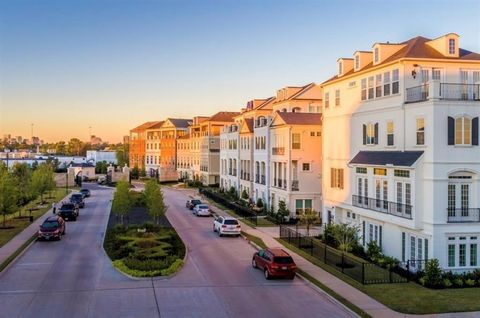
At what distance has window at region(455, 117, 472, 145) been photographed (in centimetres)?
2725

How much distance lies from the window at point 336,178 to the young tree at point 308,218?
3599mm

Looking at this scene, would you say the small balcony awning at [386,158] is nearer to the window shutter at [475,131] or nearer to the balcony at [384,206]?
the balcony at [384,206]

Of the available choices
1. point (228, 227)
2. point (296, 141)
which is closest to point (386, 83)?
point (228, 227)

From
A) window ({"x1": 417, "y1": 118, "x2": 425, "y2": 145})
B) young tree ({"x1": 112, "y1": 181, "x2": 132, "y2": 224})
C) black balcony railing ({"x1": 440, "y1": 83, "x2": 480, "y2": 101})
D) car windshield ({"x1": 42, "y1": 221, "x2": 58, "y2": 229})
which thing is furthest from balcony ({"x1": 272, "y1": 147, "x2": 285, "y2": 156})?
black balcony railing ({"x1": 440, "y1": 83, "x2": 480, "y2": 101})

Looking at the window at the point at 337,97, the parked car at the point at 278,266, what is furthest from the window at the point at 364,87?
the parked car at the point at 278,266

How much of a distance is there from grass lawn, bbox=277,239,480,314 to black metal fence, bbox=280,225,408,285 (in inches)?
28.9

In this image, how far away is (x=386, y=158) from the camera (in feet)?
101

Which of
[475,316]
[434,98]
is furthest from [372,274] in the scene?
[434,98]

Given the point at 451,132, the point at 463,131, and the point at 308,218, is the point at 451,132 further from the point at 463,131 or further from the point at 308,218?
the point at 308,218

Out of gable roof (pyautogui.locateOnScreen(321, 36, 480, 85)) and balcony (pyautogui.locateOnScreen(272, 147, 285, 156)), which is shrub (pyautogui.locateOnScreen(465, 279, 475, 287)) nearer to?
gable roof (pyautogui.locateOnScreen(321, 36, 480, 85))

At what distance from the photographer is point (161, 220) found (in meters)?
48.6

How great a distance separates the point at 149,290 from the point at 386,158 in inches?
610

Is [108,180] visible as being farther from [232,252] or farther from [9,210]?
[232,252]

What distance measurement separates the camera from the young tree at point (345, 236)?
33438 millimetres
